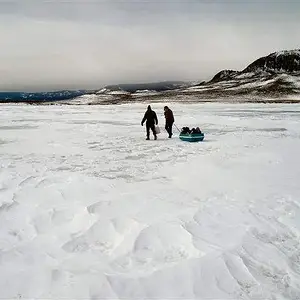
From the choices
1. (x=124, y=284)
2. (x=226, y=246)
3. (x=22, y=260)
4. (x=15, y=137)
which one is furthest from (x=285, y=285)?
(x=15, y=137)

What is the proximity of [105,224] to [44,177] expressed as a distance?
3732 millimetres

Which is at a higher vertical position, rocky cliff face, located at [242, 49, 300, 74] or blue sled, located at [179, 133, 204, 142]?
rocky cliff face, located at [242, 49, 300, 74]

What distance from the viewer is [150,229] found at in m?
5.70

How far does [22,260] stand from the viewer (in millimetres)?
4828

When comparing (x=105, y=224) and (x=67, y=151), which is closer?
(x=105, y=224)

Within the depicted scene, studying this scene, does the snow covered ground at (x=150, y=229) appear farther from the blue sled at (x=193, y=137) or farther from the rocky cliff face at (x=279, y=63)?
the rocky cliff face at (x=279, y=63)

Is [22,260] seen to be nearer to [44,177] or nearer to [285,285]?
[285,285]

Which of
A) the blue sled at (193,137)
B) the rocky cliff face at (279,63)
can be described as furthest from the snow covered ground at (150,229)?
the rocky cliff face at (279,63)

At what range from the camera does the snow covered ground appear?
14.0 feet

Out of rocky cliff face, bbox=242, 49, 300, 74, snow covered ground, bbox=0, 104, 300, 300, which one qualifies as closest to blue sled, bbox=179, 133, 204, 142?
snow covered ground, bbox=0, 104, 300, 300

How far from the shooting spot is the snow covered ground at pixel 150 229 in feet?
14.0

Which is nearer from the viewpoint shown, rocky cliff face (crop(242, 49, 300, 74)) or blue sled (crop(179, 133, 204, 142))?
blue sled (crop(179, 133, 204, 142))

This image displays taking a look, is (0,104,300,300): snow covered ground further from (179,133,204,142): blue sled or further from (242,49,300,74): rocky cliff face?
(242,49,300,74): rocky cliff face

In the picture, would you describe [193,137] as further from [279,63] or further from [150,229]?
[279,63]
